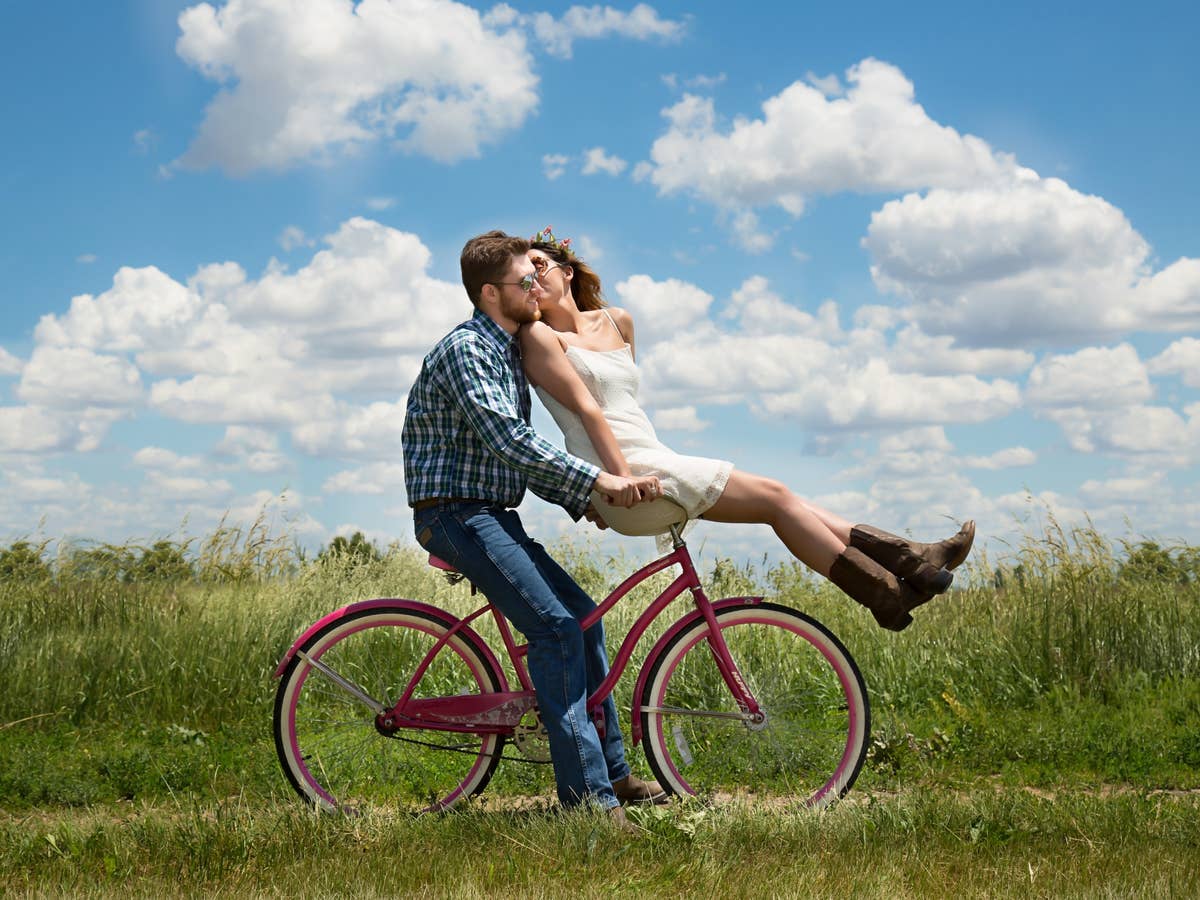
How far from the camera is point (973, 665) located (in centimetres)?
786

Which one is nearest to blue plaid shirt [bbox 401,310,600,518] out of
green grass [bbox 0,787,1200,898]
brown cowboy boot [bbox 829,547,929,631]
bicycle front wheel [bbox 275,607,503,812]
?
bicycle front wheel [bbox 275,607,503,812]

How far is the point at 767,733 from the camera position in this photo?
5.28 metres

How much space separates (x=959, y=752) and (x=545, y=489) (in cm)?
318

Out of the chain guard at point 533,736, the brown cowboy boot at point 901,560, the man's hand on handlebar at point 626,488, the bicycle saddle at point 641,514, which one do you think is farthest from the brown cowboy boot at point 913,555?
the chain guard at point 533,736

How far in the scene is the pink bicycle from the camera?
16.8 feet

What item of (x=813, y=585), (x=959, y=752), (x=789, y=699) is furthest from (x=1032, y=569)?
(x=789, y=699)

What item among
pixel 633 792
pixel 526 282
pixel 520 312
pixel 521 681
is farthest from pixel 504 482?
pixel 633 792

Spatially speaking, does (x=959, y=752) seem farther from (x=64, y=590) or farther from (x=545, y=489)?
(x=64, y=590)

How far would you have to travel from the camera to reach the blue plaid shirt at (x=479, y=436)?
4.74m

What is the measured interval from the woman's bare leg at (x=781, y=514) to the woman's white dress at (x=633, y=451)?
0.22ft

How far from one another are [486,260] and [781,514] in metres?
1.63

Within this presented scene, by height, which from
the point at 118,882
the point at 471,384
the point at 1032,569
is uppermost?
the point at 471,384

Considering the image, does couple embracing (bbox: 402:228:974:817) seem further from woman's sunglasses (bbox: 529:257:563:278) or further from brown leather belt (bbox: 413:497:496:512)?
woman's sunglasses (bbox: 529:257:563:278)

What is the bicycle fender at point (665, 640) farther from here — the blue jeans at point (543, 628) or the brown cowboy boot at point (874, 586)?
the brown cowboy boot at point (874, 586)
